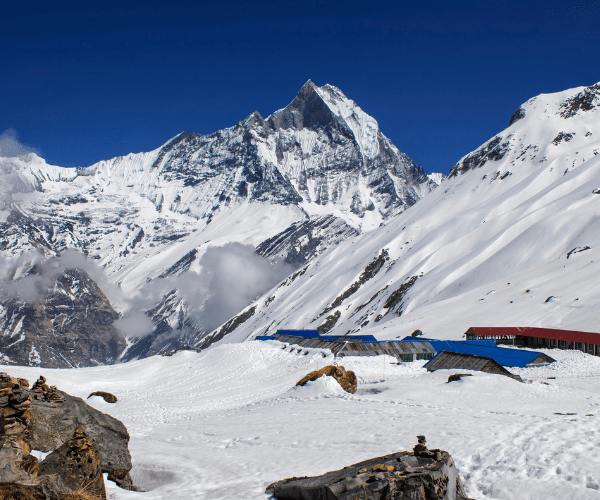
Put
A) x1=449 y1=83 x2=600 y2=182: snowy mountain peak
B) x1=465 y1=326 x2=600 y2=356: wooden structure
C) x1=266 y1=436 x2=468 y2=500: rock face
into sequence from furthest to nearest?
x1=449 y1=83 x2=600 y2=182: snowy mountain peak
x1=465 y1=326 x2=600 y2=356: wooden structure
x1=266 y1=436 x2=468 y2=500: rock face

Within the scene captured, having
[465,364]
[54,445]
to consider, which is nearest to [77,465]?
[54,445]

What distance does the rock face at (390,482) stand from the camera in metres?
8.57

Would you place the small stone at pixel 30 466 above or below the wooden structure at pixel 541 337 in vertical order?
below

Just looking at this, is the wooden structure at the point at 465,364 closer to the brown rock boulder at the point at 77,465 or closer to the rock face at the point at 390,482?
the rock face at the point at 390,482

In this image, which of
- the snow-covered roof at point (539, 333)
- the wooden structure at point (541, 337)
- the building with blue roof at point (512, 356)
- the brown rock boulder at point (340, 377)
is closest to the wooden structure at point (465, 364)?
the building with blue roof at point (512, 356)

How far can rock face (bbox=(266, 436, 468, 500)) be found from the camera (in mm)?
8570

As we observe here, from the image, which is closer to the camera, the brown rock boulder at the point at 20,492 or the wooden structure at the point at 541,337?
the brown rock boulder at the point at 20,492

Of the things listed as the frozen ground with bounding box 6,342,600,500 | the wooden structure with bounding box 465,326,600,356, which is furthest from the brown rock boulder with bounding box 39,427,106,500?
the wooden structure with bounding box 465,326,600,356

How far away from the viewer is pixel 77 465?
32.2 ft

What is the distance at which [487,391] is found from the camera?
83.5 feet

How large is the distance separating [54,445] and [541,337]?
187 feet

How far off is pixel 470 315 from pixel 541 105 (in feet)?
541

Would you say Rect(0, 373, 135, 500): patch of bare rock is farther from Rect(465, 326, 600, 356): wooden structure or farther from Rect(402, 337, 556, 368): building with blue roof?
Rect(465, 326, 600, 356): wooden structure

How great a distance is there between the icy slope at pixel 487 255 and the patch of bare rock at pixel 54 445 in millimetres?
59688
